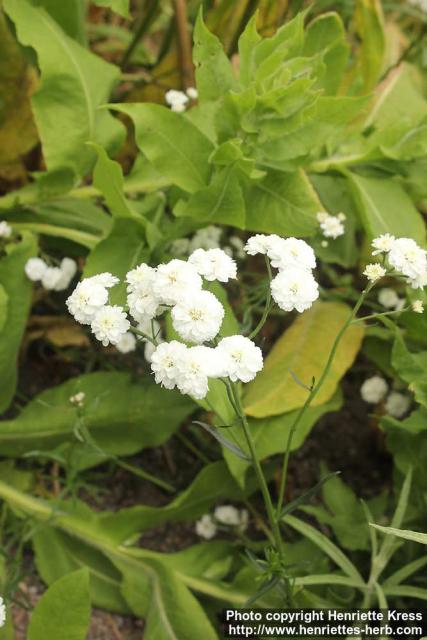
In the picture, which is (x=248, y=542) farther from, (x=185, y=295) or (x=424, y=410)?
(x=185, y=295)

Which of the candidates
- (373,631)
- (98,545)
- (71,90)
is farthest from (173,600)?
(71,90)

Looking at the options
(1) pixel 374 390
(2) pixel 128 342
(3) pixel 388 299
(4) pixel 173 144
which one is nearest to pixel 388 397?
(1) pixel 374 390

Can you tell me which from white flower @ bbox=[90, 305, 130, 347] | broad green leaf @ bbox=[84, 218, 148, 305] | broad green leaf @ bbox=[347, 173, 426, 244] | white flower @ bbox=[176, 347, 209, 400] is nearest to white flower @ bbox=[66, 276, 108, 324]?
white flower @ bbox=[90, 305, 130, 347]

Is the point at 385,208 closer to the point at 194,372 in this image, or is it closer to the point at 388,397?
the point at 388,397

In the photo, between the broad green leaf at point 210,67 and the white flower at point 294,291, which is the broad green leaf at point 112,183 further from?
the white flower at point 294,291

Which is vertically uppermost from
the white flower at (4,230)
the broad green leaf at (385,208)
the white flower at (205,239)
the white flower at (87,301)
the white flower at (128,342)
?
the white flower at (87,301)

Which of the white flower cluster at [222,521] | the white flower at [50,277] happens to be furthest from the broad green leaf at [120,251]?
the white flower cluster at [222,521]
